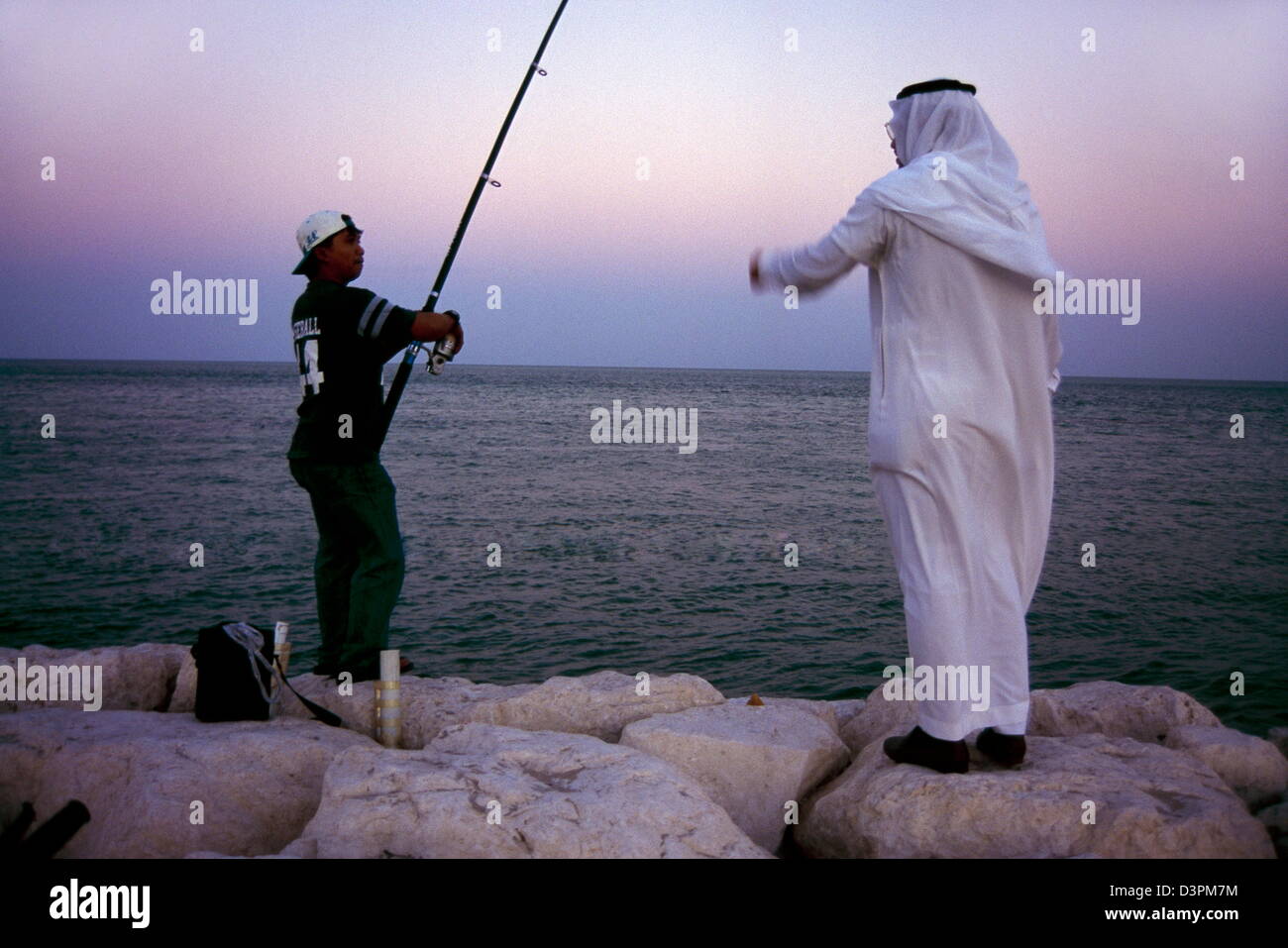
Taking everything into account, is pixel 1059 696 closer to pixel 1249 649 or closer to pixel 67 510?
pixel 1249 649

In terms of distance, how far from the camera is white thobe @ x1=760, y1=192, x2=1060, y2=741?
10.8ft

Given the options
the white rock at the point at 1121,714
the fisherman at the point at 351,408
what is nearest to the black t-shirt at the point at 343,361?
the fisherman at the point at 351,408

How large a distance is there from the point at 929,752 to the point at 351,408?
9.22ft

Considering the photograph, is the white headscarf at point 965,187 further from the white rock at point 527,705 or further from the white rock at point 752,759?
the white rock at point 527,705

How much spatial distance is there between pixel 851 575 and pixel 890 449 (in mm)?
9723

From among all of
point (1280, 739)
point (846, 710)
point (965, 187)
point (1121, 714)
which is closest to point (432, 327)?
point (965, 187)

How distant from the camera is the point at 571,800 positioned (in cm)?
316

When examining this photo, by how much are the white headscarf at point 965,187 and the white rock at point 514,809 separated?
78.0 inches

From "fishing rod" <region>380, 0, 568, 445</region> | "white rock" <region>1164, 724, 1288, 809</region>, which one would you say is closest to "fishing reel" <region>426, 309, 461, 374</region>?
"fishing rod" <region>380, 0, 568, 445</region>

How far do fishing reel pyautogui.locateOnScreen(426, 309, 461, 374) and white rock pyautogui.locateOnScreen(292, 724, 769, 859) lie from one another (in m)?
1.87

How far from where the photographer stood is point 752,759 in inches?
154

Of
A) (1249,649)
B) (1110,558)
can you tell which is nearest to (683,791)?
(1249,649)

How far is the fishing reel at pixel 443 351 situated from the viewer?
4.59 metres

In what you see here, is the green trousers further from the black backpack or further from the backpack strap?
the black backpack
